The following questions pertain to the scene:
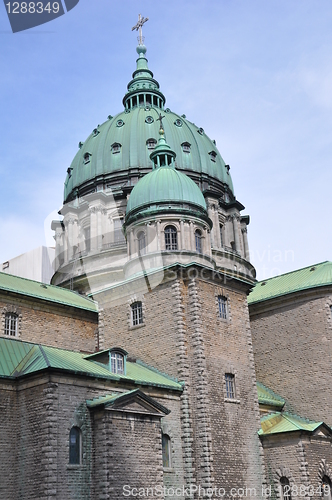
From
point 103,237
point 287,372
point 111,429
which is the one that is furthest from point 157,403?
point 103,237

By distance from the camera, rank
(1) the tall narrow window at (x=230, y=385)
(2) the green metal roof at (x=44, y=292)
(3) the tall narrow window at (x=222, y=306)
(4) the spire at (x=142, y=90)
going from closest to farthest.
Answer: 1. (1) the tall narrow window at (x=230, y=385)
2. (2) the green metal roof at (x=44, y=292)
3. (3) the tall narrow window at (x=222, y=306)
4. (4) the spire at (x=142, y=90)

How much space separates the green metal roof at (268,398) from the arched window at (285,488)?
4689 millimetres

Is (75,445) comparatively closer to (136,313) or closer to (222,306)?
(136,313)

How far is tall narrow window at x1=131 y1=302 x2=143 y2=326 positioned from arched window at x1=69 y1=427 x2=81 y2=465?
9321 millimetres

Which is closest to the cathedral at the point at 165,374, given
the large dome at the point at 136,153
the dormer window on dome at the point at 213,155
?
the large dome at the point at 136,153

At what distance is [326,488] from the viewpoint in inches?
1316

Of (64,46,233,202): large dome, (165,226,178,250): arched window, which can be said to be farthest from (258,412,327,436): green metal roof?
(64,46,233,202): large dome

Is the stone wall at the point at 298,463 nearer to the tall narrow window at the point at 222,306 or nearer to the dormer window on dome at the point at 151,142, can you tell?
the tall narrow window at the point at 222,306

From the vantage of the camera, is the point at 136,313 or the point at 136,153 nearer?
the point at 136,313

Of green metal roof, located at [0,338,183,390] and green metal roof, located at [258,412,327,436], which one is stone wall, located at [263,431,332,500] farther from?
green metal roof, located at [0,338,183,390]

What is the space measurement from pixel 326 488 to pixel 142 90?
128 feet

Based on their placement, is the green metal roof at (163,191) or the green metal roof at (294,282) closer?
the green metal roof at (163,191)

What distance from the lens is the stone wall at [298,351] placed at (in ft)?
124
